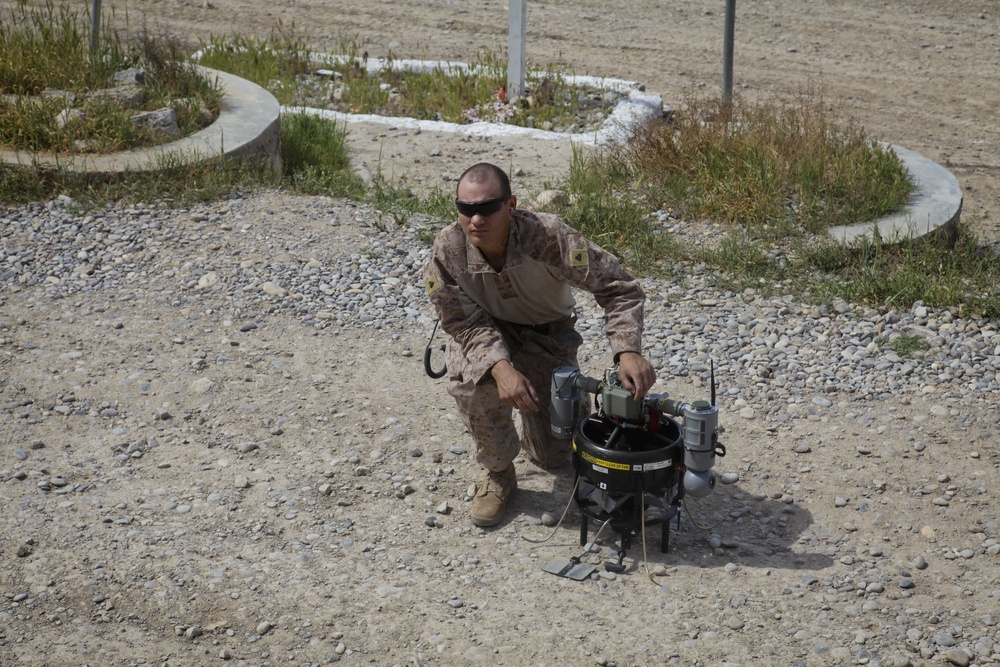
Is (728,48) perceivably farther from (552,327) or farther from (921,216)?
(552,327)

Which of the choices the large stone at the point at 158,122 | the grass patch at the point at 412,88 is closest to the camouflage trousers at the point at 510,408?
the large stone at the point at 158,122

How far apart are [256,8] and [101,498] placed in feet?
30.0

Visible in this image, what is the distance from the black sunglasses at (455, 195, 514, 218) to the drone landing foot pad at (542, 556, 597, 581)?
119 centimetres

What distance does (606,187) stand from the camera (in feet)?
21.6

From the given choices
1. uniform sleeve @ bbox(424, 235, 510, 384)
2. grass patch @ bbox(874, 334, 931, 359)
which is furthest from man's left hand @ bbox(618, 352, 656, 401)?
grass patch @ bbox(874, 334, 931, 359)

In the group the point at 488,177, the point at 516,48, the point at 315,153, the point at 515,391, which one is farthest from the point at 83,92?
the point at 515,391

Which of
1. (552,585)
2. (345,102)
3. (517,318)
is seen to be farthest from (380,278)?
(345,102)

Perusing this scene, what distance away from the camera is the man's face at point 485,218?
3.55 metres

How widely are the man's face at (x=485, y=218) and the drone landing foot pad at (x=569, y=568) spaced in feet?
3.57

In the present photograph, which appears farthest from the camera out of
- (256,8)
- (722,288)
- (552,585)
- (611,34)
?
(256,8)

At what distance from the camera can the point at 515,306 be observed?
3.91 metres

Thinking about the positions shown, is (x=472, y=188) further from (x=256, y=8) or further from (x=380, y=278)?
(x=256, y=8)

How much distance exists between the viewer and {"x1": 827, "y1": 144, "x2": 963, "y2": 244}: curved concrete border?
5.73 m

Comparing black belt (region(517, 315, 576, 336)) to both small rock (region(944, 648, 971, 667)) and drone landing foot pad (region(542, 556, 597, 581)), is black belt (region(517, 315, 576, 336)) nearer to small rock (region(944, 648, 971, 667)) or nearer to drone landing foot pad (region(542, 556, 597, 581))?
drone landing foot pad (region(542, 556, 597, 581))
